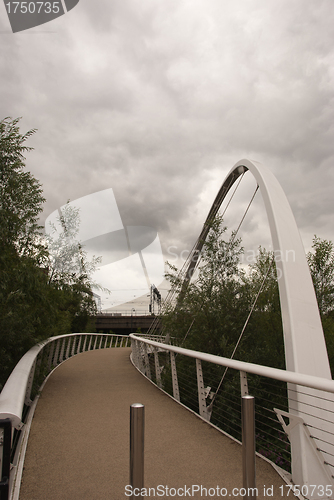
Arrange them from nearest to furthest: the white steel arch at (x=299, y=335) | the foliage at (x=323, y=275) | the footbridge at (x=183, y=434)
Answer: the footbridge at (x=183, y=434)
the white steel arch at (x=299, y=335)
the foliage at (x=323, y=275)

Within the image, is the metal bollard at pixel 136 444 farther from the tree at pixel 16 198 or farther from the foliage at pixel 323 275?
the foliage at pixel 323 275

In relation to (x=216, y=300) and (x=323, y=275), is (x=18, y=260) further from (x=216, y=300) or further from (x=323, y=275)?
(x=323, y=275)

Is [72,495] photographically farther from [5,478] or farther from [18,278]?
[18,278]

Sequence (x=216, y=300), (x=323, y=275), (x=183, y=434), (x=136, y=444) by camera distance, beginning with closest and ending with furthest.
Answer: (x=136, y=444) < (x=183, y=434) < (x=216, y=300) < (x=323, y=275)

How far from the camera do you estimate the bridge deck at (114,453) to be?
2.70 m

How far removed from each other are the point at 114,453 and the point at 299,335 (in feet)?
7.93

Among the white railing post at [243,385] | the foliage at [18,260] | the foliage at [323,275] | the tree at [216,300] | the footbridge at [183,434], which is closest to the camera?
the footbridge at [183,434]

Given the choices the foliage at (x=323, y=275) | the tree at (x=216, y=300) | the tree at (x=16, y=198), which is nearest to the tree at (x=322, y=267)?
the foliage at (x=323, y=275)

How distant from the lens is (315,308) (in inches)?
188

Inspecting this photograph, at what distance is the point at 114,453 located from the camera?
336 cm

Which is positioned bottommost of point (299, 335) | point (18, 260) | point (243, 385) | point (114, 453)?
point (114, 453)

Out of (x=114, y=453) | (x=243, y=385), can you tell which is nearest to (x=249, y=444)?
(x=243, y=385)

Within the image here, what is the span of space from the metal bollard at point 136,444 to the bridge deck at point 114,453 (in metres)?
1.15

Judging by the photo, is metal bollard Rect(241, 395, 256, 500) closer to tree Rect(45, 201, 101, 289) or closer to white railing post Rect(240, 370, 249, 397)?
white railing post Rect(240, 370, 249, 397)
